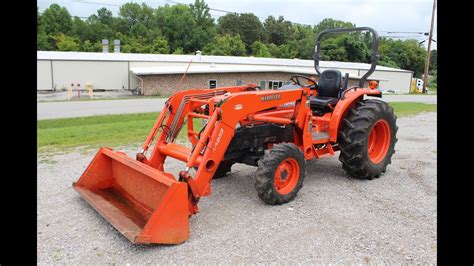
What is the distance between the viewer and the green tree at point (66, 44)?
49.9 meters

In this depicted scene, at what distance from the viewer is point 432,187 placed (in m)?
5.93

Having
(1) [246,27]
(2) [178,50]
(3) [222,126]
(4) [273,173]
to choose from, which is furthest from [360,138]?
(1) [246,27]

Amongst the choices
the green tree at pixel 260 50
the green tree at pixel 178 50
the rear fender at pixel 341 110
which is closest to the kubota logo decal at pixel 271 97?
the rear fender at pixel 341 110

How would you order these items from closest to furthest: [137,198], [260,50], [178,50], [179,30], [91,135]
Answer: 1. [137,198]
2. [91,135]
3. [178,50]
4. [179,30]
5. [260,50]

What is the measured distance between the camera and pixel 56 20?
186 ft

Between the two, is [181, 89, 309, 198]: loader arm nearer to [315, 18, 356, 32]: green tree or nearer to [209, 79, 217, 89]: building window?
[209, 79, 217, 89]: building window

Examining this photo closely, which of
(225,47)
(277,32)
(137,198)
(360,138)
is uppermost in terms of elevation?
(277,32)

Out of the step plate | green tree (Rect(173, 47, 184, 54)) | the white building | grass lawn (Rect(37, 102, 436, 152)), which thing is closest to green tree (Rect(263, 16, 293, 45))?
green tree (Rect(173, 47, 184, 54))

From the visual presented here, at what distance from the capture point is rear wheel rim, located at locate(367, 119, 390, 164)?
21.3 ft

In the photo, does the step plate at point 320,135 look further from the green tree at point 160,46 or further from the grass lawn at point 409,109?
the green tree at point 160,46

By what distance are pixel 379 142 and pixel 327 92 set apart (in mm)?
1244

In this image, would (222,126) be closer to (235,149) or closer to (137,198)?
(235,149)

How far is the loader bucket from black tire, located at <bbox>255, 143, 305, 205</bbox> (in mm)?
1106
